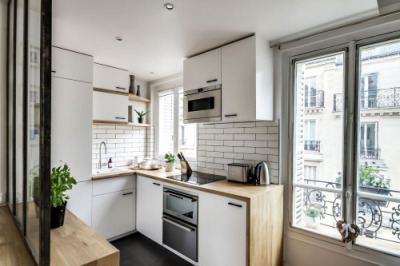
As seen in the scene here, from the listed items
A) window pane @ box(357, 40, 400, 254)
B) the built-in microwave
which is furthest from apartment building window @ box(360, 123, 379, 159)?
the built-in microwave

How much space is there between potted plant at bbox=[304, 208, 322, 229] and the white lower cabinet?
2272 mm

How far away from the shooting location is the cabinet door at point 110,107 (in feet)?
9.98

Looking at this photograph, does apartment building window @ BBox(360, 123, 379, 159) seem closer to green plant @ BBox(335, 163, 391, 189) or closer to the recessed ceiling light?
green plant @ BBox(335, 163, 391, 189)

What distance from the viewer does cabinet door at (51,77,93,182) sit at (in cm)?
248

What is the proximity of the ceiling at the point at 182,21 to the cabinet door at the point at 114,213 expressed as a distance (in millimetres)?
1904

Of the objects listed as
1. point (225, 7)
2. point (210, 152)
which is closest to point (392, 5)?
point (225, 7)

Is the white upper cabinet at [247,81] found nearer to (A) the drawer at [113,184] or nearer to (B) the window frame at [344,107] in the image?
(B) the window frame at [344,107]

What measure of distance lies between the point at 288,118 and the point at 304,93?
31 centimetres

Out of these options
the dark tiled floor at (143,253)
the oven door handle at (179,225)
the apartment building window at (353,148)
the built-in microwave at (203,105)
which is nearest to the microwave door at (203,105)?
the built-in microwave at (203,105)

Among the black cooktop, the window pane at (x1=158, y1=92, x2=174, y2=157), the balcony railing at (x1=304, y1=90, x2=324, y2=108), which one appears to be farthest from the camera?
the window pane at (x1=158, y1=92, x2=174, y2=157)

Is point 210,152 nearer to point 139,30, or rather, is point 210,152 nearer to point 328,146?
point 328,146

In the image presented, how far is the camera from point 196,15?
1.85 m

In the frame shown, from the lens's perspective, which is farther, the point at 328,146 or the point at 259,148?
the point at 259,148

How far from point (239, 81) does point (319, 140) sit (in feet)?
3.35
